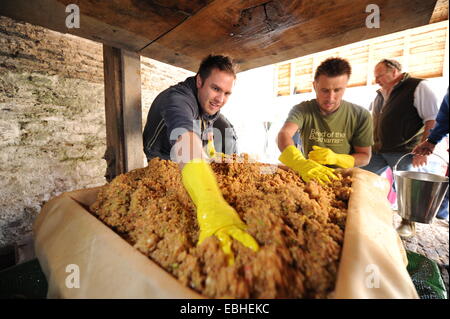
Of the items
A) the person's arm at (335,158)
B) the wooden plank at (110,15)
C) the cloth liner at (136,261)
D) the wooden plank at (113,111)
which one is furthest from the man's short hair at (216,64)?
the cloth liner at (136,261)

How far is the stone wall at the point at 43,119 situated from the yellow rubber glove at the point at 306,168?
7.95 ft

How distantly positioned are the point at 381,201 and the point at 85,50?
127 inches

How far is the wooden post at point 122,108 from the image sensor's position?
1744 mm

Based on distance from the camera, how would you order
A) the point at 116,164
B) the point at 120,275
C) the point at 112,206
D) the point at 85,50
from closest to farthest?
the point at 120,275
the point at 112,206
the point at 116,164
the point at 85,50

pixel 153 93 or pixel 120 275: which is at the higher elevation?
pixel 153 93

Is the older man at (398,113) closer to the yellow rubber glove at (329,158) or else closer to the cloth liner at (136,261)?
the yellow rubber glove at (329,158)

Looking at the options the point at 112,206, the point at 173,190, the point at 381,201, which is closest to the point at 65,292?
the point at 112,206

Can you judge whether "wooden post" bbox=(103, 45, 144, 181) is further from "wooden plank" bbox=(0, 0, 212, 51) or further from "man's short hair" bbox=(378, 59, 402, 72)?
"man's short hair" bbox=(378, 59, 402, 72)

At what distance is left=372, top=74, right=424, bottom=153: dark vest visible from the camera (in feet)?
9.30

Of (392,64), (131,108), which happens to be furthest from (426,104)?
(131,108)

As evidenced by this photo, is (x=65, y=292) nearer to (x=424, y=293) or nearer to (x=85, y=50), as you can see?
(x=424, y=293)

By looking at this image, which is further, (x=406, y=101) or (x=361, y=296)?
(x=406, y=101)

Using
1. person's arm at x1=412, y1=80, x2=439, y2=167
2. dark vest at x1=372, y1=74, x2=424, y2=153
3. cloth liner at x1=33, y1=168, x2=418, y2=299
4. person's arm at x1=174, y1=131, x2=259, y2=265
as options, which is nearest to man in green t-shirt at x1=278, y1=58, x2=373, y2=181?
person's arm at x1=412, y1=80, x2=439, y2=167

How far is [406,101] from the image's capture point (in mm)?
2865
